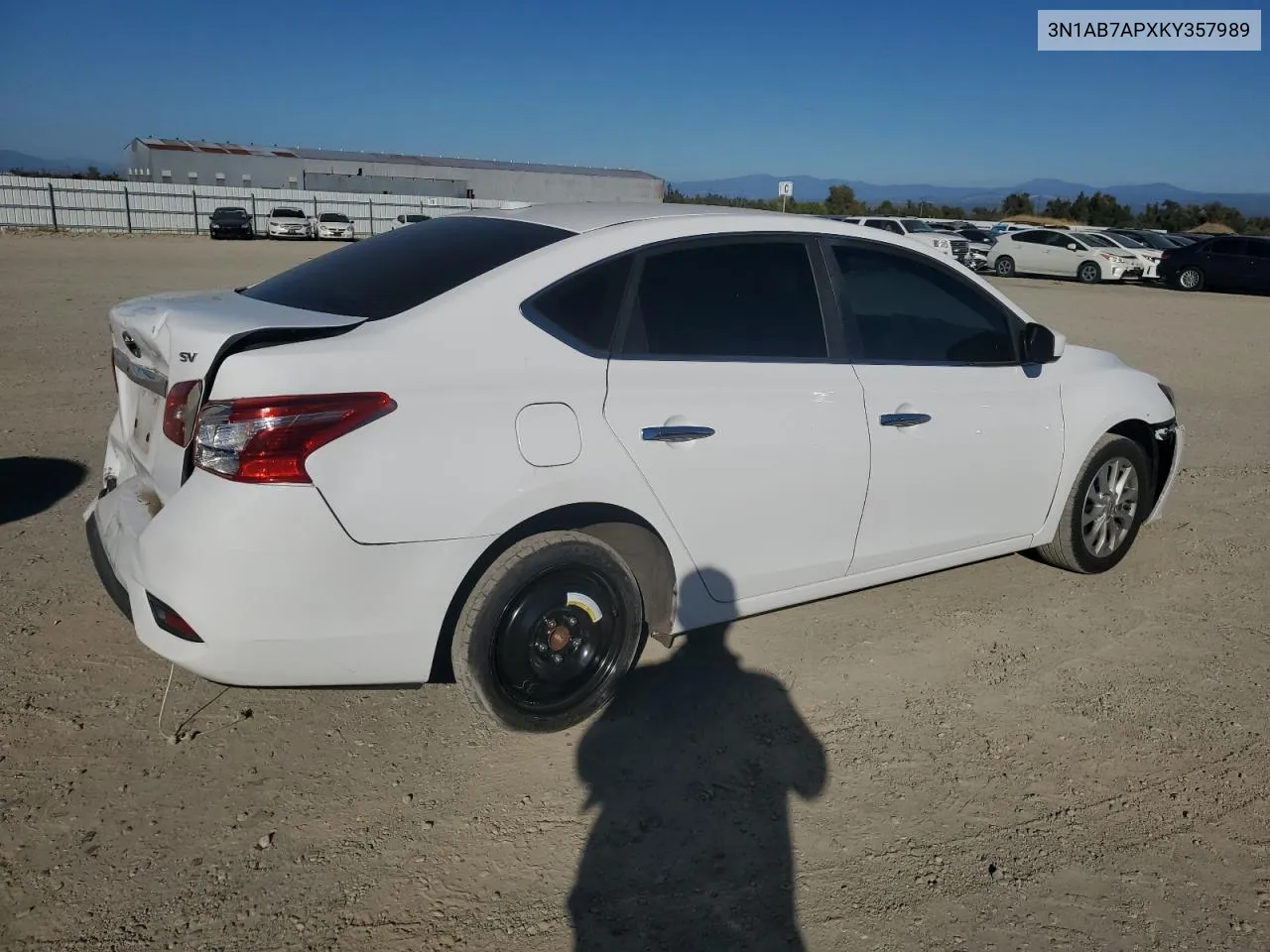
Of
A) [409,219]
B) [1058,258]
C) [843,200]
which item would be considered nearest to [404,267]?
[1058,258]

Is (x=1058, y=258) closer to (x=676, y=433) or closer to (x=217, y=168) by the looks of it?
(x=676, y=433)

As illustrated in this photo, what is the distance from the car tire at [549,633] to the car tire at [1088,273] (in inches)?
1143

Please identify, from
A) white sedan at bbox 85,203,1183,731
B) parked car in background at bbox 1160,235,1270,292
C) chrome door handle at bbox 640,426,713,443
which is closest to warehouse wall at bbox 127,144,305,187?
parked car in background at bbox 1160,235,1270,292

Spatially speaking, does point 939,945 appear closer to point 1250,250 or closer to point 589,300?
point 589,300

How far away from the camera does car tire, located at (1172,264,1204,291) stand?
27.7 m

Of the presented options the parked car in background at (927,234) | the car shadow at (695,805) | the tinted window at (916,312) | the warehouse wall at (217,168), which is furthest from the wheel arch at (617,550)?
the warehouse wall at (217,168)

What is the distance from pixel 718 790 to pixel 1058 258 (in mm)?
29687

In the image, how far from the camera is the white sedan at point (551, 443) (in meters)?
2.93

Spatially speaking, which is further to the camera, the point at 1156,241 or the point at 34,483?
the point at 1156,241

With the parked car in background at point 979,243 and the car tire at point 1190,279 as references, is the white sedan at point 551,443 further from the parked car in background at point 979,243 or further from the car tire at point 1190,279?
the parked car in background at point 979,243

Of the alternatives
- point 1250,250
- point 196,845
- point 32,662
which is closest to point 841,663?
point 196,845

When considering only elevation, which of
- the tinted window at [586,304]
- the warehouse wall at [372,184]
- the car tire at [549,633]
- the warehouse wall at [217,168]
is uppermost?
the warehouse wall at [217,168]

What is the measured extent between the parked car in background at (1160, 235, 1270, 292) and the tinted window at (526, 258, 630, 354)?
28310 mm

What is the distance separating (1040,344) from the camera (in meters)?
4.50
